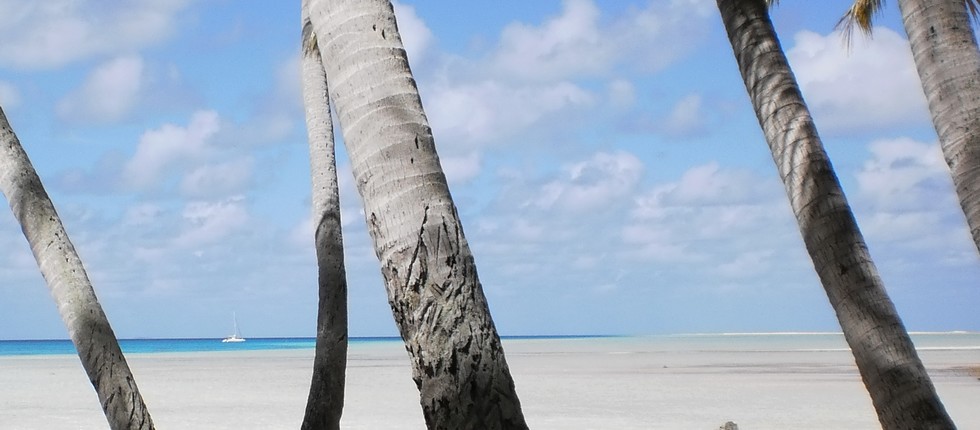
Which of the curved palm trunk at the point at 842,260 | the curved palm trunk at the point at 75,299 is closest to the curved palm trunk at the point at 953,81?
the curved palm trunk at the point at 842,260

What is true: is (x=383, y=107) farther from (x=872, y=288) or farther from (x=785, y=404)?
(x=785, y=404)

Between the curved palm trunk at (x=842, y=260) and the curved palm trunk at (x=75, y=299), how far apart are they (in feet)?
13.4

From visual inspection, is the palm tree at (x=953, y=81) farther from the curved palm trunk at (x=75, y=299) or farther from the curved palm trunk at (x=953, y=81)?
the curved palm trunk at (x=75, y=299)

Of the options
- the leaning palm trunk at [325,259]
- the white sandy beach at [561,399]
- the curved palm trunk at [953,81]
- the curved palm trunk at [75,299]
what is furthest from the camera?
the white sandy beach at [561,399]

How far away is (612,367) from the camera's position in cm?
3809

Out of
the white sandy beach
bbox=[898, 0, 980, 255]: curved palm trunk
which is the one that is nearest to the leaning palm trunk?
bbox=[898, 0, 980, 255]: curved palm trunk

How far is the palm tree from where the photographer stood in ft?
16.4

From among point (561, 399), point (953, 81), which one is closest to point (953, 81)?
point (953, 81)

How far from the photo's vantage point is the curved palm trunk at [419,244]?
3.22 m

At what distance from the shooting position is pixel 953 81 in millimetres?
5156

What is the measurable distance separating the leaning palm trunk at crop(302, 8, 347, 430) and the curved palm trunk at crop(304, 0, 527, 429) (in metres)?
4.92

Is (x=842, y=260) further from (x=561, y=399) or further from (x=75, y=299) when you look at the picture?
(x=561, y=399)

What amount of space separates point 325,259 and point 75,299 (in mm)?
2397

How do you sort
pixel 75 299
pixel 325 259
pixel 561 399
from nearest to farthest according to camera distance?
1. pixel 75 299
2. pixel 325 259
3. pixel 561 399
